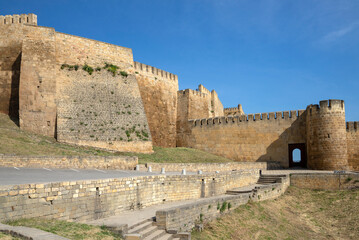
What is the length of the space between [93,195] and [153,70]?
2137 cm

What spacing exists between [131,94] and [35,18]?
26.4 ft

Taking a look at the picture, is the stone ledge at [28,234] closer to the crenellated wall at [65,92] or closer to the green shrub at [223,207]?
the green shrub at [223,207]

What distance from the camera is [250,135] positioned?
26.7m

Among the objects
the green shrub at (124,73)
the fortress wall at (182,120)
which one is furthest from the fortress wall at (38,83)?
the fortress wall at (182,120)

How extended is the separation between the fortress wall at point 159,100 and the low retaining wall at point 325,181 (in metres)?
12.5

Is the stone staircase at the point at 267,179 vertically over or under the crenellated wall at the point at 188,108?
under

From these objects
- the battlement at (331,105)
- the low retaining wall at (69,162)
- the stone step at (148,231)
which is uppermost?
the battlement at (331,105)

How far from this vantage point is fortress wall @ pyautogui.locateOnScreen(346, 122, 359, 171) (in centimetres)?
2264

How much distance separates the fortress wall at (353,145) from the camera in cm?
2264

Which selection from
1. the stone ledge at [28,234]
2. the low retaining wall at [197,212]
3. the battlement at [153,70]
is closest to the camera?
the stone ledge at [28,234]

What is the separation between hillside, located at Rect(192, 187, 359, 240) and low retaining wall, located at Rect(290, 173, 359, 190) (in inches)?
19.8

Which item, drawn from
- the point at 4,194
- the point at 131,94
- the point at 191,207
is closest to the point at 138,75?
the point at 131,94

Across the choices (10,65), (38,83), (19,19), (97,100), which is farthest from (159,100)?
(19,19)

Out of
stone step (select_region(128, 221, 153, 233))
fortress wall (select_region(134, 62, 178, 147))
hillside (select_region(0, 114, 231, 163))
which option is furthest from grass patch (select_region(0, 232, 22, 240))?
fortress wall (select_region(134, 62, 178, 147))
